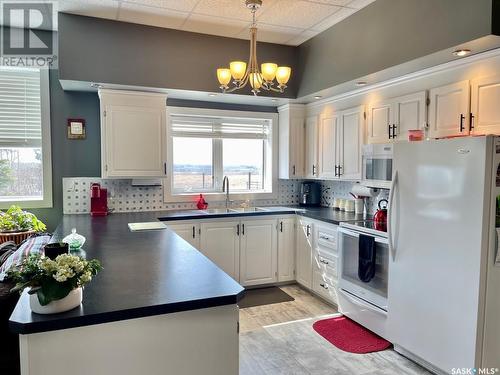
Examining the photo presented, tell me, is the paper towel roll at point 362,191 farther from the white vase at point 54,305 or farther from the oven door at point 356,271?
the white vase at point 54,305

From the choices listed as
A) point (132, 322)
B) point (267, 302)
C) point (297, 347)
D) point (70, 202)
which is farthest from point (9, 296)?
point (267, 302)

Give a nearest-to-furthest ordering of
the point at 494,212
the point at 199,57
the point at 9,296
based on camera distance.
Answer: the point at 9,296, the point at 494,212, the point at 199,57

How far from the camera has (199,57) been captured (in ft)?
12.2

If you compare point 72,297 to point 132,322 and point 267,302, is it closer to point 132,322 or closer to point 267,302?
point 132,322

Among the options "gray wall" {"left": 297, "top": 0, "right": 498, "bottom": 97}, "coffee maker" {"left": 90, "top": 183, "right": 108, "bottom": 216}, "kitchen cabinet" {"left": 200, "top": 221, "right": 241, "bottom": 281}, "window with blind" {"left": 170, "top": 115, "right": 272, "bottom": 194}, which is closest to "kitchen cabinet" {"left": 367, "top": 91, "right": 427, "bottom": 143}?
"gray wall" {"left": 297, "top": 0, "right": 498, "bottom": 97}

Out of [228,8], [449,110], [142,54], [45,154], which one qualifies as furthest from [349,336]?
[45,154]

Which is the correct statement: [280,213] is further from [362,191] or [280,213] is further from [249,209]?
[362,191]

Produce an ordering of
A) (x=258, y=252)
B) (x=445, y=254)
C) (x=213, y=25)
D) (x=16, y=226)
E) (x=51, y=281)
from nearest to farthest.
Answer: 1. (x=51, y=281)
2. (x=445, y=254)
3. (x=16, y=226)
4. (x=213, y=25)
5. (x=258, y=252)

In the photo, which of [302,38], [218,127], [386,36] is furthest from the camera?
[218,127]

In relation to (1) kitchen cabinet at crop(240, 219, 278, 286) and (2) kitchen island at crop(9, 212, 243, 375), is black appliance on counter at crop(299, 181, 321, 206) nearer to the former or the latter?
(1) kitchen cabinet at crop(240, 219, 278, 286)

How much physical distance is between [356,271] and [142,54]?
Result: 2.89 metres

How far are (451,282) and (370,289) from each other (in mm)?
845

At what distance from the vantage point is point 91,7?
10.2ft

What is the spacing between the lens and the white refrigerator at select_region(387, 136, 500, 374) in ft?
6.99
